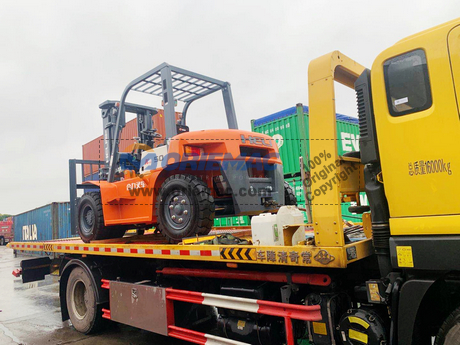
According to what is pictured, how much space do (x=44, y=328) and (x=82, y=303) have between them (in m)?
0.97

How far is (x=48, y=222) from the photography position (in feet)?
64.6

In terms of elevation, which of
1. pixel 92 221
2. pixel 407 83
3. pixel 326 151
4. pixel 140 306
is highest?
pixel 407 83

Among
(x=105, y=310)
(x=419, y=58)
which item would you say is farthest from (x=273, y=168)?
(x=105, y=310)

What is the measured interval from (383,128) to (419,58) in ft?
1.61

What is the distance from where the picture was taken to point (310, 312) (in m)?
2.87

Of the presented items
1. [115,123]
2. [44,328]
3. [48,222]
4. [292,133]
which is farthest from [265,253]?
[48,222]

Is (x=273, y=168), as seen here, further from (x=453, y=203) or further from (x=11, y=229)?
(x=11, y=229)

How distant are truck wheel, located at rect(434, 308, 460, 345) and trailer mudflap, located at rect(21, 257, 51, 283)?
263 inches

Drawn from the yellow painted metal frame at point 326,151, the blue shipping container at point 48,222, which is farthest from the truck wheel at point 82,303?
the blue shipping container at point 48,222

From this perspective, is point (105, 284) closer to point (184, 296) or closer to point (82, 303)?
point (82, 303)

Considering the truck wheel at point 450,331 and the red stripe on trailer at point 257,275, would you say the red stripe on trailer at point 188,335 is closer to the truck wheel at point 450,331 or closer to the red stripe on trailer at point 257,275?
the red stripe on trailer at point 257,275

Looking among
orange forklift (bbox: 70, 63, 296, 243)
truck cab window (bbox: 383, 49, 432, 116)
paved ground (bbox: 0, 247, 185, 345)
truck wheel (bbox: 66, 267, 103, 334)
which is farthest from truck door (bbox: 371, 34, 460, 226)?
truck wheel (bbox: 66, 267, 103, 334)

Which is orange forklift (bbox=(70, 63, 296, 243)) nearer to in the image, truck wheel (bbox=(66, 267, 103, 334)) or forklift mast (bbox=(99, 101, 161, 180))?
forklift mast (bbox=(99, 101, 161, 180))

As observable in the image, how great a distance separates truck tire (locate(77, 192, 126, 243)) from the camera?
18.0 ft
